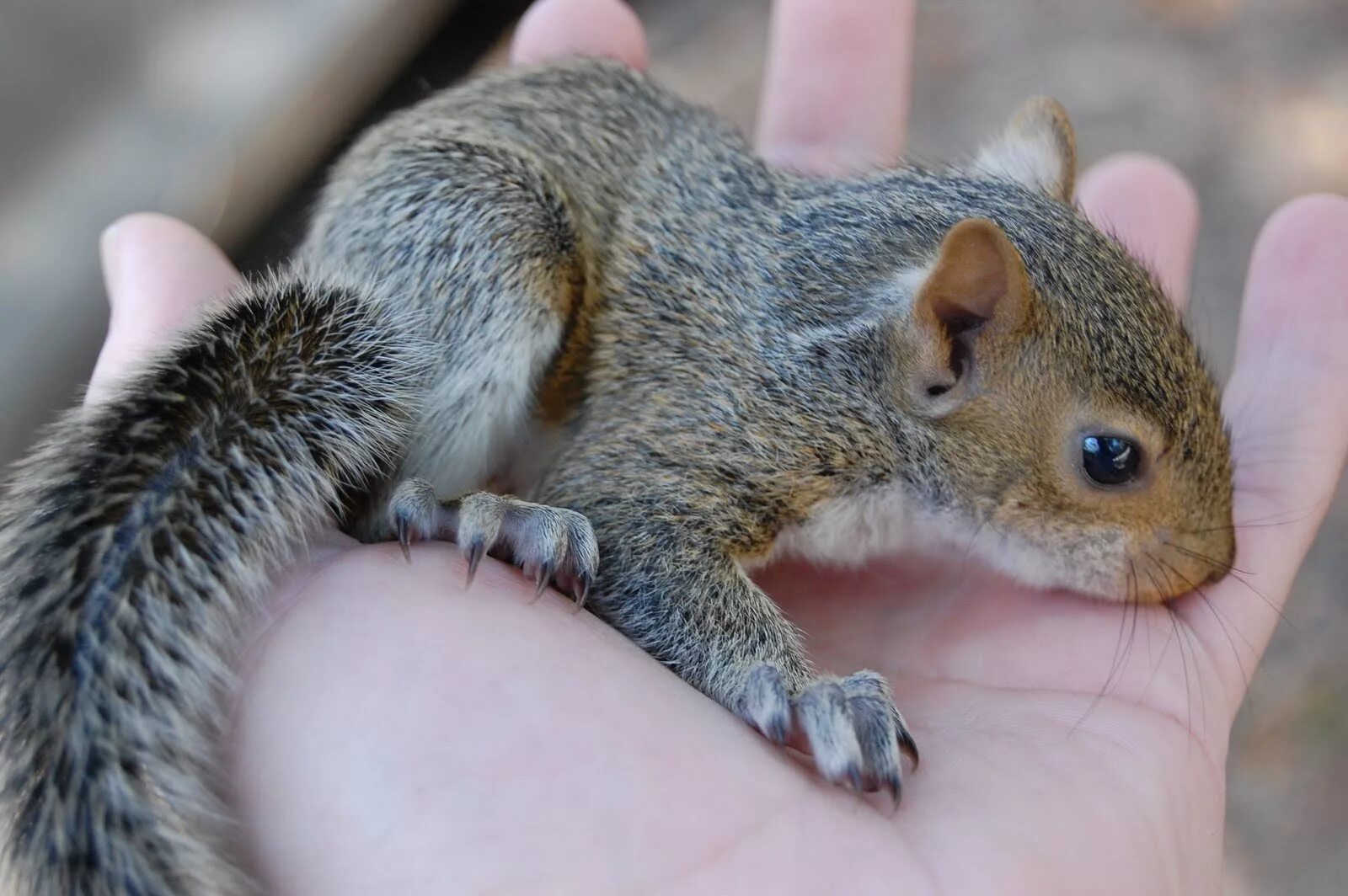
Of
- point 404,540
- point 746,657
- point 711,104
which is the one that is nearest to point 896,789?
point 746,657

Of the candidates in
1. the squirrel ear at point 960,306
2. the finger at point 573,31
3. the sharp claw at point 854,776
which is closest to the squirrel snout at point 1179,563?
the squirrel ear at point 960,306

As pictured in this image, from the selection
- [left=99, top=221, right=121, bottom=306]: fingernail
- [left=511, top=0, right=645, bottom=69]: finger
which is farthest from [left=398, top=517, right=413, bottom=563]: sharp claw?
[left=511, top=0, right=645, bottom=69]: finger

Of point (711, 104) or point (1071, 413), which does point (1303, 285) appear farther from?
point (711, 104)

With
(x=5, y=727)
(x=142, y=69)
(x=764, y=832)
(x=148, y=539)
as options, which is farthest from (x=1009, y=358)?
(x=142, y=69)

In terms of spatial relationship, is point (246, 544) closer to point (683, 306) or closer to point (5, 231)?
point (683, 306)

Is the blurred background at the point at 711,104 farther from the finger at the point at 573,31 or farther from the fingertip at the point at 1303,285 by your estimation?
the fingertip at the point at 1303,285

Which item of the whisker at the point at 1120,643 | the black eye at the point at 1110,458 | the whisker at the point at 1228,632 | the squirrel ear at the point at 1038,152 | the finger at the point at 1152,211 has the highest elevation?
the finger at the point at 1152,211
